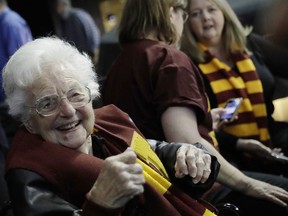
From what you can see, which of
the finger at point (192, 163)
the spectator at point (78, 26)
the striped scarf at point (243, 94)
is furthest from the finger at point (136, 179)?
the spectator at point (78, 26)

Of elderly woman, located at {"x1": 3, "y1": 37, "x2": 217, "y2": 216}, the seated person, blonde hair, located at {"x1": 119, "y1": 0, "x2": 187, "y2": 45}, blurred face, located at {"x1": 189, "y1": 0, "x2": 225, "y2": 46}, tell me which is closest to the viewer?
elderly woman, located at {"x1": 3, "y1": 37, "x2": 217, "y2": 216}

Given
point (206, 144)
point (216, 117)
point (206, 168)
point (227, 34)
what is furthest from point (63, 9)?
point (206, 168)

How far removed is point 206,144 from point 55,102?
696 millimetres

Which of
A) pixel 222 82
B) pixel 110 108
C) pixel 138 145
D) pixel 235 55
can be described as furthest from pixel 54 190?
pixel 235 55

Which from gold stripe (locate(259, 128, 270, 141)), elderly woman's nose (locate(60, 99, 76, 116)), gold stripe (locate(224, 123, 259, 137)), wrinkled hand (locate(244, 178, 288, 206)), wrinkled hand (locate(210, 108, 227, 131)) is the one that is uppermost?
elderly woman's nose (locate(60, 99, 76, 116))

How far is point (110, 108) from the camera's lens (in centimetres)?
183

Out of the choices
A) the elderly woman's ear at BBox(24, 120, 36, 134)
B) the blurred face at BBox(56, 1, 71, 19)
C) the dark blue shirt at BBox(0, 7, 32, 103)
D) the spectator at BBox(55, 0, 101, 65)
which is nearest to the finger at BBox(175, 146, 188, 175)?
the elderly woman's ear at BBox(24, 120, 36, 134)

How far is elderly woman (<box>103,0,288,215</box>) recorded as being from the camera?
1.91m

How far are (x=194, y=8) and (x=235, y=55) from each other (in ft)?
1.11

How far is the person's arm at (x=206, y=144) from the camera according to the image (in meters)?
1.90

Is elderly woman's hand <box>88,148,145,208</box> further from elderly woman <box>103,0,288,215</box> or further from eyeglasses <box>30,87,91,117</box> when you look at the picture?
elderly woman <box>103,0,288,215</box>

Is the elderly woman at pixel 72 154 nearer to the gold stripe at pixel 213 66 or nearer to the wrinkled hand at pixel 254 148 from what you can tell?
the wrinkled hand at pixel 254 148

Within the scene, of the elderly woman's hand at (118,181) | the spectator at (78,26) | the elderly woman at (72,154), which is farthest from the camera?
the spectator at (78,26)

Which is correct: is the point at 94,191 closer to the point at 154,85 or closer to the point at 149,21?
the point at 154,85
